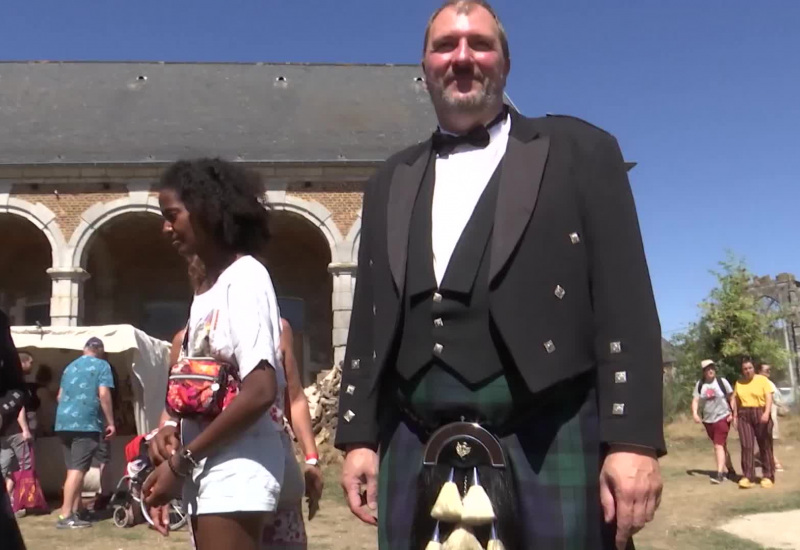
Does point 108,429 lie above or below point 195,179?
below

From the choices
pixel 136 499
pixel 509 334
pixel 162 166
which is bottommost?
pixel 136 499

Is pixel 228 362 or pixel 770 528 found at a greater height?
pixel 228 362

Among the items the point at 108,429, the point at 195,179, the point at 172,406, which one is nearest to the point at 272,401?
the point at 172,406

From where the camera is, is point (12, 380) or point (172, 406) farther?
point (12, 380)

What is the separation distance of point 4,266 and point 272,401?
66.3 ft

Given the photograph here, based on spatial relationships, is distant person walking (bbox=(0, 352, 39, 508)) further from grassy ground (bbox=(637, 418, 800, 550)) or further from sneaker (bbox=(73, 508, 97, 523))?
grassy ground (bbox=(637, 418, 800, 550))

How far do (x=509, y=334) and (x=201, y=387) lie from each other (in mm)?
1035

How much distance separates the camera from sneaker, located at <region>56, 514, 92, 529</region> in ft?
25.7

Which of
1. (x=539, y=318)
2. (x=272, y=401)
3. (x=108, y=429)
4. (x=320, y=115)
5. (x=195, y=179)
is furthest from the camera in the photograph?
(x=320, y=115)

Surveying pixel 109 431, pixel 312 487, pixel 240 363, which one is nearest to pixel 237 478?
pixel 240 363

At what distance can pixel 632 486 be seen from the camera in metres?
1.82

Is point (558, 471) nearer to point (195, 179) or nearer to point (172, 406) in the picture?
point (172, 406)

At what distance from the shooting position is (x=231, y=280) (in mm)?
2639

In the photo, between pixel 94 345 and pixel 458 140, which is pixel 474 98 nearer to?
pixel 458 140
